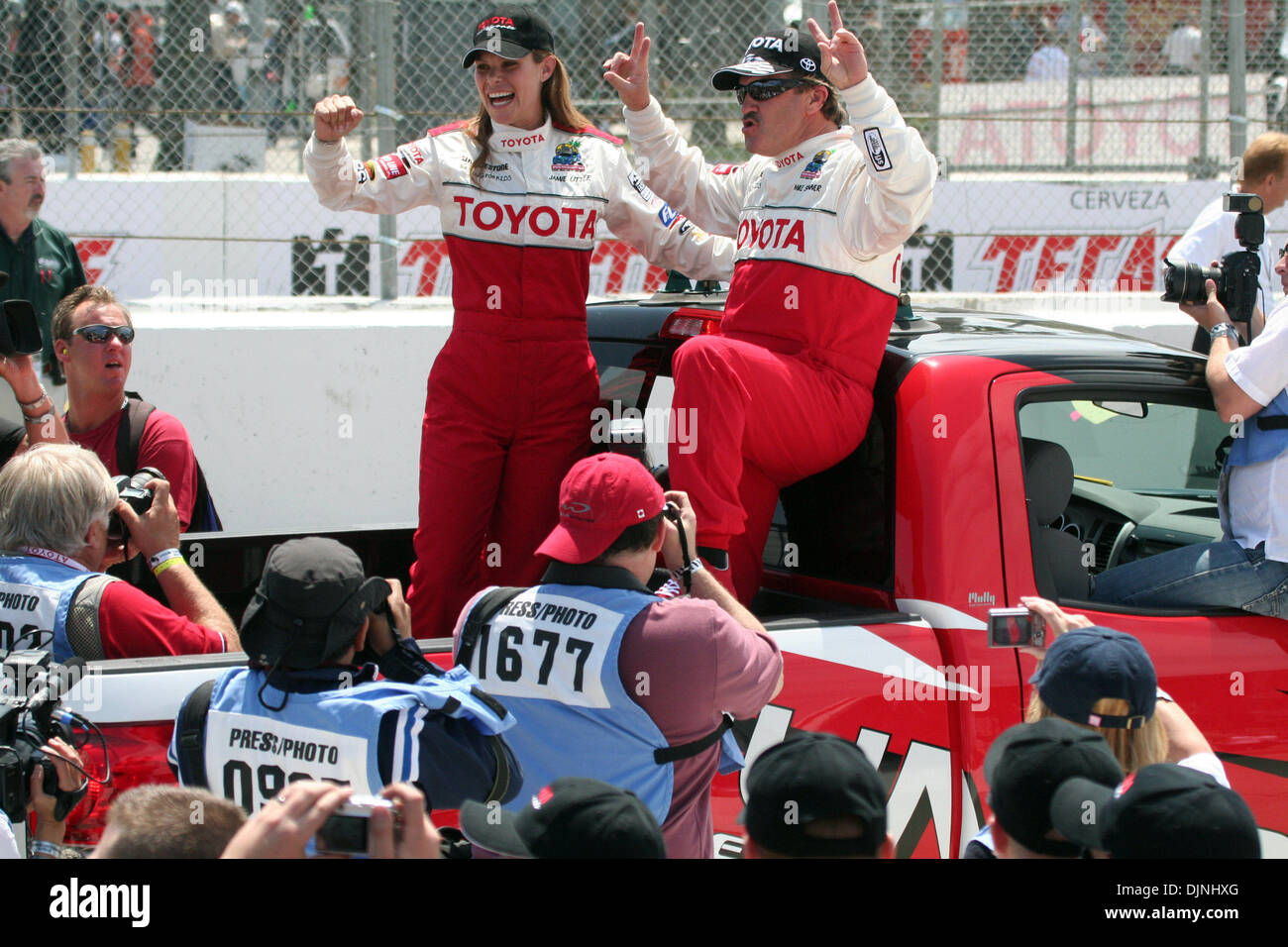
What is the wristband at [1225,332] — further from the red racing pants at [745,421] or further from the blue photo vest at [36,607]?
the blue photo vest at [36,607]

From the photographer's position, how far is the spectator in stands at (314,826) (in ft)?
5.18

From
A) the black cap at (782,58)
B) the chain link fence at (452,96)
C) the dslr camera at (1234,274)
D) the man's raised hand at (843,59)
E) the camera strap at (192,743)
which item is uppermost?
the chain link fence at (452,96)

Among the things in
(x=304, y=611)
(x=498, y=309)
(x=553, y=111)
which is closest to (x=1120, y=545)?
(x=498, y=309)

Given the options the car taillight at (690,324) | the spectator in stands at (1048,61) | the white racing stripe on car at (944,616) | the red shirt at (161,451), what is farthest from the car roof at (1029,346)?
the spectator in stands at (1048,61)

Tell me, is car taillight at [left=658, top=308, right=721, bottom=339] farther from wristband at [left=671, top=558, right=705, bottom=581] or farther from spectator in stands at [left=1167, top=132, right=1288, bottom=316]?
spectator in stands at [left=1167, top=132, right=1288, bottom=316]

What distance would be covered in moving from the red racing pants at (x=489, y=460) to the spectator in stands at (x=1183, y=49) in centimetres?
687

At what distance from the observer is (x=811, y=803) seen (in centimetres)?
173

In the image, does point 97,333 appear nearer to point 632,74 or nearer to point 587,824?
point 632,74

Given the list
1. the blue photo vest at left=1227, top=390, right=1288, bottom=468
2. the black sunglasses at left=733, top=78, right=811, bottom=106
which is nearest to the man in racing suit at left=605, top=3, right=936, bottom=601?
the black sunglasses at left=733, top=78, right=811, bottom=106

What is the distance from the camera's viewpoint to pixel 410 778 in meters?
A: 2.18

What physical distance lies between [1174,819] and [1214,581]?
1698 mm

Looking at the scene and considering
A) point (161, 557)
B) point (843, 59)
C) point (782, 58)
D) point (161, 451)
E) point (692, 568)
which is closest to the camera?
point (692, 568)

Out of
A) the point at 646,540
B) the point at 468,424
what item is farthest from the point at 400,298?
the point at 646,540

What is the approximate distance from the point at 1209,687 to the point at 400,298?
4.55 meters
